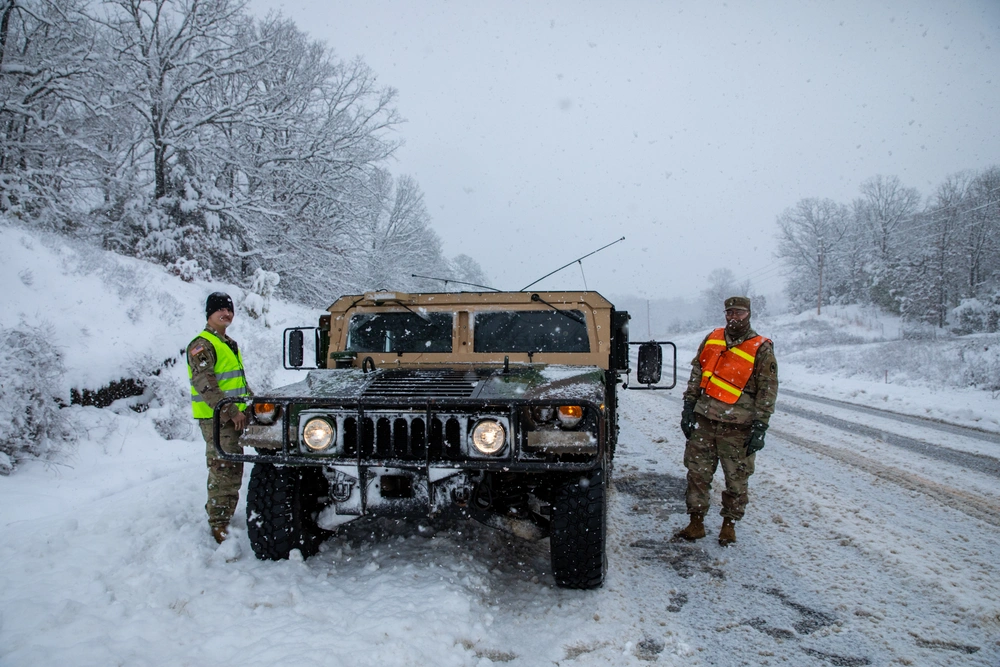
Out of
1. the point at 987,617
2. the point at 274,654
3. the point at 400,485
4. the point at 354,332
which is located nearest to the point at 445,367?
the point at 354,332

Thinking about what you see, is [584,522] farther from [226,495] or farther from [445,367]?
[226,495]

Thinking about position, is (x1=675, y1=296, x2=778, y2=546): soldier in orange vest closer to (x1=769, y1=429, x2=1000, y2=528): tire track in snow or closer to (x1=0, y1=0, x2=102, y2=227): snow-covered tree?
(x1=769, y1=429, x2=1000, y2=528): tire track in snow

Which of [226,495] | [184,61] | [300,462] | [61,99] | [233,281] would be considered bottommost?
[226,495]

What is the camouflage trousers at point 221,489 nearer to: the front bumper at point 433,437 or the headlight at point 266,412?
the headlight at point 266,412

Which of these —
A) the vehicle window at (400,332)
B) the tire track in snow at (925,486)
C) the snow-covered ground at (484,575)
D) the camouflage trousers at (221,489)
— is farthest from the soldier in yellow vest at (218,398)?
the tire track in snow at (925,486)

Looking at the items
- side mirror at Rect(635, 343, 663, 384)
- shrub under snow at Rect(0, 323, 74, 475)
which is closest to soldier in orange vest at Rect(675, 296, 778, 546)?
side mirror at Rect(635, 343, 663, 384)

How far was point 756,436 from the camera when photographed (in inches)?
143

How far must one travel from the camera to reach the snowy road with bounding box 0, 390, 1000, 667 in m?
2.42

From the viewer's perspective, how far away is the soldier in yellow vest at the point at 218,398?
350 cm

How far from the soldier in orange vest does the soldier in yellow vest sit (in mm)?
2928

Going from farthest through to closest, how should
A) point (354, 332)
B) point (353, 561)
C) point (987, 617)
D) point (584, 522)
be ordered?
point (354, 332), point (353, 561), point (584, 522), point (987, 617)

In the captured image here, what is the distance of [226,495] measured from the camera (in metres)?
3.50

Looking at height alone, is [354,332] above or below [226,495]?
above

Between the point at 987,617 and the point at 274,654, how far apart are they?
129 inches
